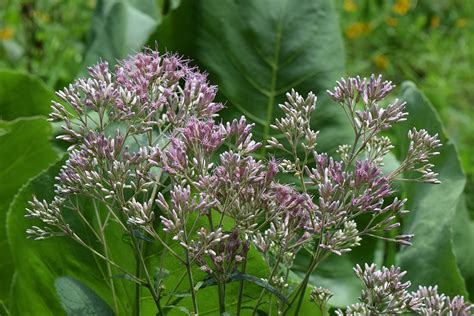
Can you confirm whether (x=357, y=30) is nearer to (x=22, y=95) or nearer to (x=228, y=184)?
(x=22, y=95)

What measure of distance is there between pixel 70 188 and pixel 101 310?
18 centimetres

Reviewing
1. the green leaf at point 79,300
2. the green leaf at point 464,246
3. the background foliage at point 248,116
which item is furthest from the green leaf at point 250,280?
the green leaf at point 464,246

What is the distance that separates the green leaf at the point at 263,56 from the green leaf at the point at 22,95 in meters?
0.40

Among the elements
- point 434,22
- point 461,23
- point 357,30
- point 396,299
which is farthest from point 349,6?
point 396,299

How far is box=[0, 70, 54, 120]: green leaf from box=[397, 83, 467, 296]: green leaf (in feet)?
2.44

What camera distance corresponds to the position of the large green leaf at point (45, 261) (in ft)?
3.93

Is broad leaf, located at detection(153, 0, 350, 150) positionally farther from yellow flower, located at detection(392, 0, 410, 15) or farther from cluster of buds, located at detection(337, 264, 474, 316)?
yellow flower, located at detection(392, 0, 410, 15)

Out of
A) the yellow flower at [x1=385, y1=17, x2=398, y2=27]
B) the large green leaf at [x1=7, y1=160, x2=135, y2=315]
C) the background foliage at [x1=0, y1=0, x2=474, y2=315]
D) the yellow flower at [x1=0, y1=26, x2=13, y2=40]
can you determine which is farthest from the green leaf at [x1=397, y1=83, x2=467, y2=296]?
the yellow flower at [x1=385, y1=17, x2=398, y2=27]

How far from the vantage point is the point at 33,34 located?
268cm

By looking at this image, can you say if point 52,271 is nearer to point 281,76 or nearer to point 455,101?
point 281,76

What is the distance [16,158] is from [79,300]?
2.06 ft

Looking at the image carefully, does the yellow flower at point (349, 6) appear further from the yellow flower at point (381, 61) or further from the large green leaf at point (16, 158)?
the large green leaf at point (16, 158)

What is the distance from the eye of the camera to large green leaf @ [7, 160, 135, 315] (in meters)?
1.20

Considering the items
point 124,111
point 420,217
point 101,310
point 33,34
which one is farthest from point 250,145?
point 33,34
